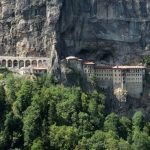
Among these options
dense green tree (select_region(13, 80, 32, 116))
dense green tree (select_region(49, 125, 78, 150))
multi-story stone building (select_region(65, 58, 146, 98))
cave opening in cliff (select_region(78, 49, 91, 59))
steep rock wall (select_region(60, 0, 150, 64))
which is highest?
steep rock wall (select_region(60, 0, 150, 64))

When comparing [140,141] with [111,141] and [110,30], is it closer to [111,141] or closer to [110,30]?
[111,141]

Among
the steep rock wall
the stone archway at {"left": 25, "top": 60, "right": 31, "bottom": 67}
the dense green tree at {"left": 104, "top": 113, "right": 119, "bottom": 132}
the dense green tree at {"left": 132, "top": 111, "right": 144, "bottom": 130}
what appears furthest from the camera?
the steep rock wall

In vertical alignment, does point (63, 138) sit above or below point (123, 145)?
above

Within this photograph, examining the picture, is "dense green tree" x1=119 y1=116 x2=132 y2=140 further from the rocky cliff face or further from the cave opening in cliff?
the cave opening in cliff

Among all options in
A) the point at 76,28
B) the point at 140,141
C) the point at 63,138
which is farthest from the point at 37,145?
the point at 76,28

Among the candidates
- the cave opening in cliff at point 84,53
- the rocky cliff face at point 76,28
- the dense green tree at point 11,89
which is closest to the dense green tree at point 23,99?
the dense green tree at point 11,89

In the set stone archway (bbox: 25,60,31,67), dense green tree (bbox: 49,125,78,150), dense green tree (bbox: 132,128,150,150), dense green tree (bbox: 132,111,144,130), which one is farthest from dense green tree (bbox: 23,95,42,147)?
dense green tree (bbox: 132,111,144,130)
